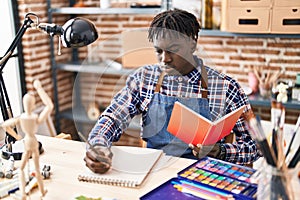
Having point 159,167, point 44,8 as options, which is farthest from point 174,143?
point 44,8

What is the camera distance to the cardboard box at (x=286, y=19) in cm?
250

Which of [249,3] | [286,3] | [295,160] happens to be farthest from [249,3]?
[295,160]

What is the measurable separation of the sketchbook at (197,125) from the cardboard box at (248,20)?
1.23 meters

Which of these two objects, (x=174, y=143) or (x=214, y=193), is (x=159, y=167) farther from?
(x=214, y=193)

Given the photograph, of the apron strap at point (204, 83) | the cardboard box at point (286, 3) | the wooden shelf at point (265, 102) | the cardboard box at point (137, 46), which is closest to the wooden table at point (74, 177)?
the apron strap at point (204, 83)

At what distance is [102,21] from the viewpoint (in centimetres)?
342

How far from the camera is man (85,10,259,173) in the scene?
1508mm

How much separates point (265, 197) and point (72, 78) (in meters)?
2.78

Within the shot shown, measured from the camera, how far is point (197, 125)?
142cm

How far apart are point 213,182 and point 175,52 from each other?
490 millimetres

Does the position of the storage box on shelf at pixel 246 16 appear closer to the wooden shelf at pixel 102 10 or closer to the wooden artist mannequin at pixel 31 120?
the wooden shelf at pixel 102 10

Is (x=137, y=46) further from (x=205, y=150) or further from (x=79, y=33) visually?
(x=205, y=150)

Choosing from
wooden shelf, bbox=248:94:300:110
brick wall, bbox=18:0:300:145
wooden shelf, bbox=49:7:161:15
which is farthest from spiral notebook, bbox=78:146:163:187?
wooden shelf, bbox=49:7:161:15

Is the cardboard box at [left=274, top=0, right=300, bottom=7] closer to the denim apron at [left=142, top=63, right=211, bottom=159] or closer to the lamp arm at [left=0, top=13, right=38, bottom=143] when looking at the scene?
the denim apron at [left=142, top=63, right=211, bottom=159]
